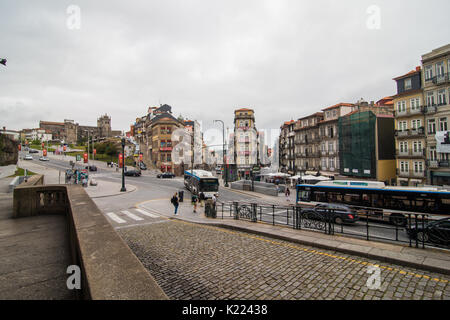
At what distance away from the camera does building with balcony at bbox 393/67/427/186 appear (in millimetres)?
31016

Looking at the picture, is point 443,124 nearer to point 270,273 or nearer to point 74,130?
point 270,273

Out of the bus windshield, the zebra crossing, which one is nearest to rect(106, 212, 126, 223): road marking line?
the zebra crossing

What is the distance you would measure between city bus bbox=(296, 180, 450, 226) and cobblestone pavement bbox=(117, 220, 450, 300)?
20.9ft

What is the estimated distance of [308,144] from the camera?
53781mm

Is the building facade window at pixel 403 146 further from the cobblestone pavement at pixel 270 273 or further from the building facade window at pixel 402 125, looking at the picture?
the cobblestone pavement at pixel 270 273

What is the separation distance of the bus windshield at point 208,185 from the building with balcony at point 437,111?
88.8 ft

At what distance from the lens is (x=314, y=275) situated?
627cm

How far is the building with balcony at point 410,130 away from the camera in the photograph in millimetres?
31016

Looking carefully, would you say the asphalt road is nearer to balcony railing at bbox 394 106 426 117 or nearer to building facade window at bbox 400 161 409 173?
building facade window at bbox 400 161 409 173

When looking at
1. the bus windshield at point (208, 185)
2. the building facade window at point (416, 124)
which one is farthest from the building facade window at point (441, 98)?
the bus windshield at point (208, 185)

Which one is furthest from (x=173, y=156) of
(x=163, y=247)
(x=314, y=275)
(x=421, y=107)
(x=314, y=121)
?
(x=314, y=275)

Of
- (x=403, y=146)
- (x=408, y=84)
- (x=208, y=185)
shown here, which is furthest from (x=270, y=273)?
(x=408, y=84)

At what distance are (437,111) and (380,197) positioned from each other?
21.2 meters
